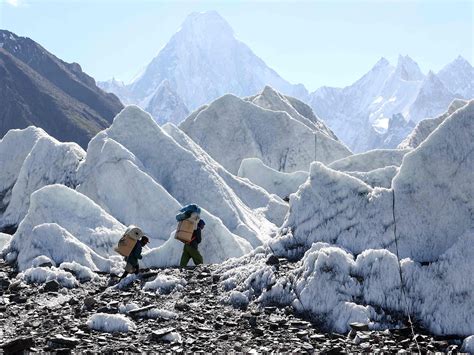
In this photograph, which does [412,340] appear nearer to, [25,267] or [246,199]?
[25,267]

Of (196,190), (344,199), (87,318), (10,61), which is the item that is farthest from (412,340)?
(10,61)

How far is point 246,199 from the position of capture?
119ft

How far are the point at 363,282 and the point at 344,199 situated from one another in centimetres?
338

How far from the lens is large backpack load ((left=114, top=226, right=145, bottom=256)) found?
57.3 feet

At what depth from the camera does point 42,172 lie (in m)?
31.7

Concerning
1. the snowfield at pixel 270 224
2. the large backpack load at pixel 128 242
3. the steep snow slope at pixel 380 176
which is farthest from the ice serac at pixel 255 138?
the large backpack load at pixel 128 242

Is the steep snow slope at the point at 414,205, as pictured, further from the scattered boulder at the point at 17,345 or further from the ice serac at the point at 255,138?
the ice serac at the point at 255,138

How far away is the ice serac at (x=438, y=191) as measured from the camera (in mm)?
12992

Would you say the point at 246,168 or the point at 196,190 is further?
the point at 246,168

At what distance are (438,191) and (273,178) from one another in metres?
32.3

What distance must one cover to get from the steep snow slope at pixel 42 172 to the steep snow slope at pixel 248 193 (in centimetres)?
682

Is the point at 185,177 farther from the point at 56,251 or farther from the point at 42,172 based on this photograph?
the point at 56,251

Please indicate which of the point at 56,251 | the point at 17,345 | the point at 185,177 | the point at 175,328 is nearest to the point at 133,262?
the point at 56,251

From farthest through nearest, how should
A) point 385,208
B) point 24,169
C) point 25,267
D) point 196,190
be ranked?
1. point 24,169
2. point 196,190
3. point 25,267
4. point 385,208
